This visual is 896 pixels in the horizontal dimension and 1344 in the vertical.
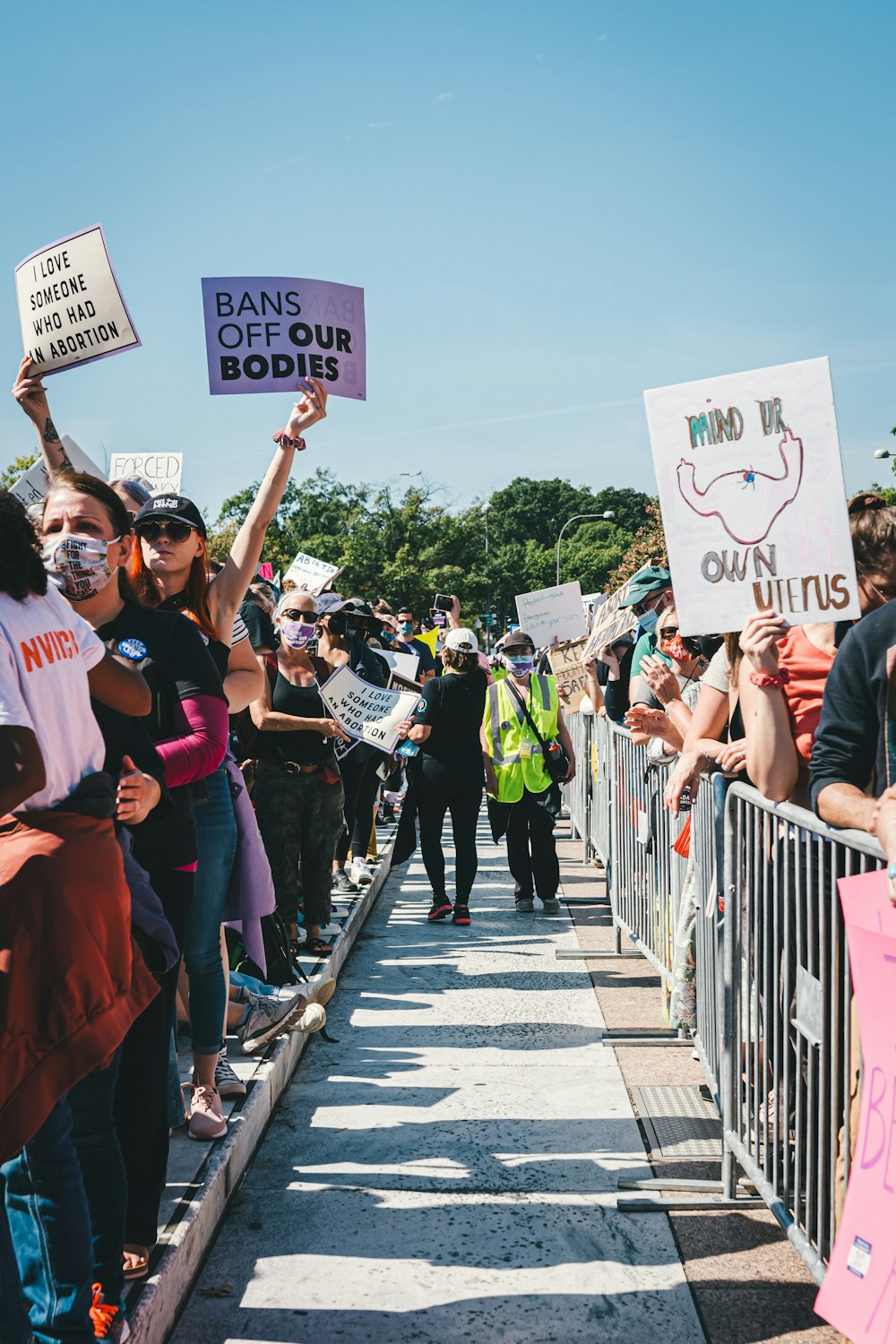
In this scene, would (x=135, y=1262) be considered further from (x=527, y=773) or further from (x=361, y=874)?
(x=361, y=874)

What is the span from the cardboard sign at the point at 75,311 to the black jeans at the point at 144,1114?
8.96ft

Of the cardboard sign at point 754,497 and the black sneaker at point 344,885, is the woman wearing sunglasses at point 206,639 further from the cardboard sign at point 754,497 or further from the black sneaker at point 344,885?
the black sneaker at point 344,885

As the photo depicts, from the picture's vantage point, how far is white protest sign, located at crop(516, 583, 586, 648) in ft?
42.0

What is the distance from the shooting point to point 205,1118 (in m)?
3.92

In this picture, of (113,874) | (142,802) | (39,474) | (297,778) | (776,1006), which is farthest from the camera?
(297,778)

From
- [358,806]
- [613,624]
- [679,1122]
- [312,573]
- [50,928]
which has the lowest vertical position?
[679,1122]

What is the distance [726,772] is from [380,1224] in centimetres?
A: 184

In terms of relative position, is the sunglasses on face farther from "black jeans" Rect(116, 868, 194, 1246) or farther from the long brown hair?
"black jeans" Rect(116, 868, 194, 1246)

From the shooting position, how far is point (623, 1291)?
131 inches

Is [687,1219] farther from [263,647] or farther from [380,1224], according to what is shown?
[263,647]

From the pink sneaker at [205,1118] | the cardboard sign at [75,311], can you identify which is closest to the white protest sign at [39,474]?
the cardboard sign at [75,311]

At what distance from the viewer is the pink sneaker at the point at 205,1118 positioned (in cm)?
391

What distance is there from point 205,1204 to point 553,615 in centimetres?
980

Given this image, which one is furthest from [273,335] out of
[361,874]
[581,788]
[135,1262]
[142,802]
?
[581,788]
